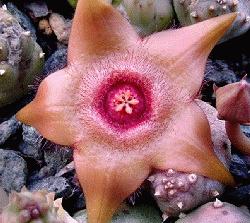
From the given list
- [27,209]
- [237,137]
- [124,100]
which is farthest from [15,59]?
[237,137]

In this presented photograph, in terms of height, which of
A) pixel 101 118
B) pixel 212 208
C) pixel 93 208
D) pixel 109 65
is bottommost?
pixel 212 208

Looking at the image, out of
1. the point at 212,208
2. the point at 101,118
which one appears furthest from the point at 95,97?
the point at 212,208

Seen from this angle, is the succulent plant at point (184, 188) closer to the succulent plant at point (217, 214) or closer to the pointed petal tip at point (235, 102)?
the succulent plant at point (217, 214)

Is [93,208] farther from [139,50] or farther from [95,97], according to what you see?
[139,50]

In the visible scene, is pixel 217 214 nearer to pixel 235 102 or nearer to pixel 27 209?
pixel 235 102

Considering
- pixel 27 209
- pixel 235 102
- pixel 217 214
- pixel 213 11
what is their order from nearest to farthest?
pixel 27 209
pixel 235 102
pixel 217 214
pixel 213 11

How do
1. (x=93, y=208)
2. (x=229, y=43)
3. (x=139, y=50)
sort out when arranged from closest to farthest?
1. (x=93, y=208)
2. (x=139, y=50)
3. (x=229, y=43)

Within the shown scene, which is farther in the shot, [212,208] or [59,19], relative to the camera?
[59,19]
